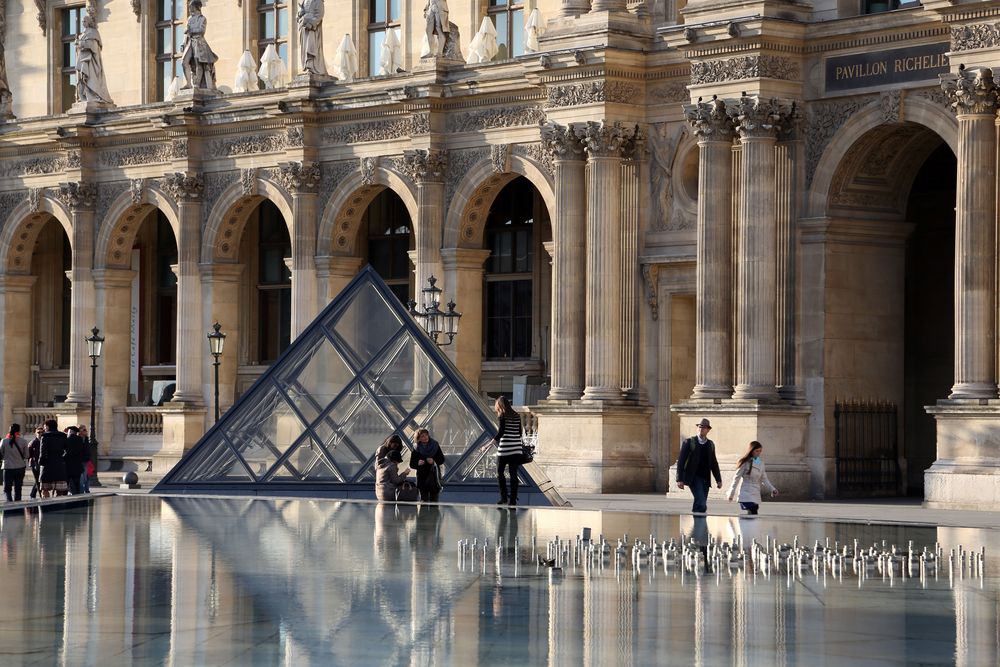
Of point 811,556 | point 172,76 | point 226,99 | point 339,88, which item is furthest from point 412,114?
point 811,556

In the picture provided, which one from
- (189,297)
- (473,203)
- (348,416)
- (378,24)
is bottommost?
(348,416)

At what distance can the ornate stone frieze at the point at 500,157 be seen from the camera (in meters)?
39.9

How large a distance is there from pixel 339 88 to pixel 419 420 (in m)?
14.8

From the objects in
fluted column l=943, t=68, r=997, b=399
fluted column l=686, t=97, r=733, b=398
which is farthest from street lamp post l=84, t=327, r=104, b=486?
fluted column l=943, t=68, r=997, b=399

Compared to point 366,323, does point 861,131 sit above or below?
above

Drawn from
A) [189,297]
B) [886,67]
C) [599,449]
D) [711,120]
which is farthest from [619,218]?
[189,297]

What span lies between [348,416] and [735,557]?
11981 mm

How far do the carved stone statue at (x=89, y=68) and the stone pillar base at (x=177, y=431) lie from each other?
715 centimetres

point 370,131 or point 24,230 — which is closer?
point 370,131

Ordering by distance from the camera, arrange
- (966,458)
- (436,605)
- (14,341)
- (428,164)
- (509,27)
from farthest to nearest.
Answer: (14,341) → (509,27) → (428,164) → (966,458) → (436,605)

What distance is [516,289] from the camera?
1740 inches

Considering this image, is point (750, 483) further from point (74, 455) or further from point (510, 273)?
point (510, 273)

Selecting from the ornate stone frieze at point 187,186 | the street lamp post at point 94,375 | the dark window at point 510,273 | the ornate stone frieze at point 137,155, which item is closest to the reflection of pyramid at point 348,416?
the street lamp post at point 94,375

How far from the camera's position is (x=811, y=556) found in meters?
19.0
